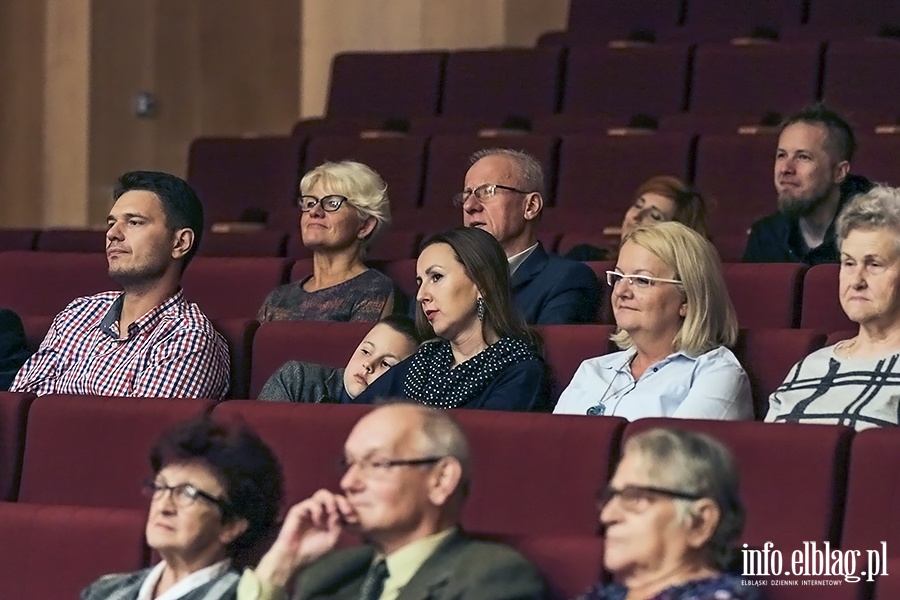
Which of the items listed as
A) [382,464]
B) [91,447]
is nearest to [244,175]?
[91,447]

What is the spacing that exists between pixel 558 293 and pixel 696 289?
0.60 feet

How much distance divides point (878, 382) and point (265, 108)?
4.70ft

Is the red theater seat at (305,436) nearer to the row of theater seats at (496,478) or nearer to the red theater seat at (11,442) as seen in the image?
the row of theater seats at (496,478)

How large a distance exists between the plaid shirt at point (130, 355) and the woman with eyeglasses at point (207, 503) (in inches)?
11.9

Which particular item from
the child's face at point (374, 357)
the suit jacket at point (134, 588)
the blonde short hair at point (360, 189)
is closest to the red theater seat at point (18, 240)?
the blonde short hair at point (360, 189)

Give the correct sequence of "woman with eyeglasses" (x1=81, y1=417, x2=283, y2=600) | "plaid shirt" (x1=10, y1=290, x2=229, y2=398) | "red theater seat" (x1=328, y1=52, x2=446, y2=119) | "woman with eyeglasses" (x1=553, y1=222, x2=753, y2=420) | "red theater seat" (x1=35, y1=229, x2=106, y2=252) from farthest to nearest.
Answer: "red theater seat" (x1=328, y1=52, x2=446, y2=119)
"red theater seat" (x1=35, y1=229, x2=106, y2=252)
"plaid shirt" (x1=10, y1=290, x2=229, y2=398)
"woman with eyeglasses" (x1=553, y1=222, x2=753, y2=420)
"woman with eyeglasses" (x1=81, y1=417, x2=283, y2=600)

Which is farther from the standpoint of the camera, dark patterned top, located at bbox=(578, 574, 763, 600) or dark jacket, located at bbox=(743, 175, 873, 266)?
dark jacket, located at bbox=(743, 175, 873, 266)

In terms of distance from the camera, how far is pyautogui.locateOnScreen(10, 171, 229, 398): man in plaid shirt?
1.02 metres

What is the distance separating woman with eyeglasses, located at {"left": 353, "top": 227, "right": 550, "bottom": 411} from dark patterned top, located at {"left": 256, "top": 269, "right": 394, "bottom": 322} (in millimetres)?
170

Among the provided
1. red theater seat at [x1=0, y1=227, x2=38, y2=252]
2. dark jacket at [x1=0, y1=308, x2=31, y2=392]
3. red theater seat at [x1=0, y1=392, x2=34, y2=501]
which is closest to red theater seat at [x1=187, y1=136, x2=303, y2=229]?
red theater seat at [x1=0, y1=227, x2=38, y2=252]

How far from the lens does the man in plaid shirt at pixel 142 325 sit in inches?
40.3

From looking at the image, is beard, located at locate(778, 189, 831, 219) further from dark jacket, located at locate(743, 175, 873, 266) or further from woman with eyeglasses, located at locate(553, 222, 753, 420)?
woman with eyeglasses, located at locate(553, 222, 753, 420)

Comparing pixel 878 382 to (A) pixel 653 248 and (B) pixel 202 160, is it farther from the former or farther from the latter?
(B) pixel 202 160

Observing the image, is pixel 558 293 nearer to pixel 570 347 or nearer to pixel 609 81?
pixel 570 347
